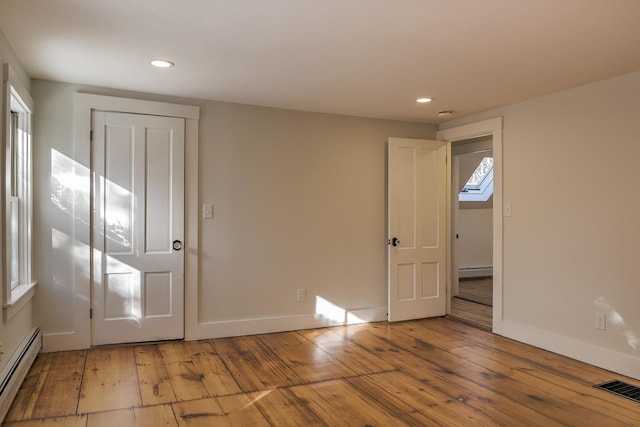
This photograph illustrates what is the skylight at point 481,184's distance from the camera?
8094mm

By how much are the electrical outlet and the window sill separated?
416 cm

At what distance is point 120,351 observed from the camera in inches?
154

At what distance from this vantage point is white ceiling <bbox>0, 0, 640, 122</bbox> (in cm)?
237

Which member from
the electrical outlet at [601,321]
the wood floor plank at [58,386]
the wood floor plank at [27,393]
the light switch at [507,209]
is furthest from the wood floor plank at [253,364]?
the light switch at [507,209]

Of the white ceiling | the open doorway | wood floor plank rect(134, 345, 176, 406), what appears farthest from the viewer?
the open doorway

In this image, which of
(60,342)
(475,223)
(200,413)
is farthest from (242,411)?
(475,223)

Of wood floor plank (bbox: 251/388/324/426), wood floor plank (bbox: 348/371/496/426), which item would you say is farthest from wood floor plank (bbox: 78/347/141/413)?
wood floor plank (bbox: 348/371/496/426)

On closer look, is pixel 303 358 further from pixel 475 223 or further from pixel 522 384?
pixel 475 223

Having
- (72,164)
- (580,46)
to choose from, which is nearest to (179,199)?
(72,164)

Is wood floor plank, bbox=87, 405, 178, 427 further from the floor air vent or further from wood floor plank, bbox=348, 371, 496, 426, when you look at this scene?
the floor air vent

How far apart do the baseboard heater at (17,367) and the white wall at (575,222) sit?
402cm

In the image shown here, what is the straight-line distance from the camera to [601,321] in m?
3.60

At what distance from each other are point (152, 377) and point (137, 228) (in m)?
1.35

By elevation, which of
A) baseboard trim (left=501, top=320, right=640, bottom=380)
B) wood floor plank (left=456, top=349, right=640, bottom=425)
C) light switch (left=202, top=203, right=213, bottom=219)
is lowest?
wood floor plank (left=456, top=349, right=640, bottom=425)
